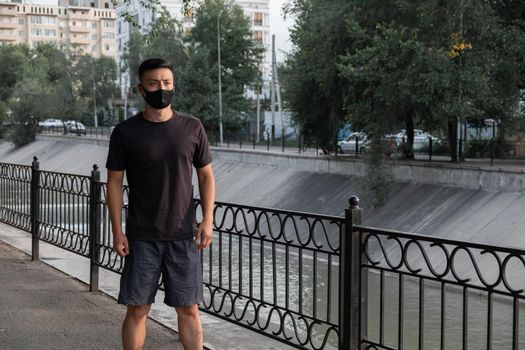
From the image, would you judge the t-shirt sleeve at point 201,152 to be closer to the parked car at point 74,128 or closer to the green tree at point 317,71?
the green tree at point 317,71

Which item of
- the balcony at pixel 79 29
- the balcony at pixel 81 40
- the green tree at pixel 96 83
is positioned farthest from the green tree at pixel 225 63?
the balcony at pixel 79 29

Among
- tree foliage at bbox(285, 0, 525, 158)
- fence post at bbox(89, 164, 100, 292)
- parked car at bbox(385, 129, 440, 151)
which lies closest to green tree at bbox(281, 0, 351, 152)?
tree foliage at bbox(285, 0, 525, 158)

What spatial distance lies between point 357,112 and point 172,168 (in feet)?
70.5

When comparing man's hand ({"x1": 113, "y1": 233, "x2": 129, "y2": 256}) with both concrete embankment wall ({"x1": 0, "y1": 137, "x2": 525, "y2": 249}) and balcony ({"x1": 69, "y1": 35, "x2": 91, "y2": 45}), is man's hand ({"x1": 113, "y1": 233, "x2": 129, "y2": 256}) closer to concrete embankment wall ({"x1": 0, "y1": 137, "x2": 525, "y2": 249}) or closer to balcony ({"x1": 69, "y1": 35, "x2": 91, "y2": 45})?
concrete embankment wall ({"x1": 0, "y1": 137, "x2": 525, "y2": 249})

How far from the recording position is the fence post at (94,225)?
9422mm

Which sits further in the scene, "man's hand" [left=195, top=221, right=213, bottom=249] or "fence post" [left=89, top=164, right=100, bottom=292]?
"fence post" [left=89, top=164, right=100, bottom=292]

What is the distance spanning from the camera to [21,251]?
1249 cm

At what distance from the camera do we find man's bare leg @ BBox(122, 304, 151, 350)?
5449 mm

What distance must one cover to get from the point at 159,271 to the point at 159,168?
26.0 inches

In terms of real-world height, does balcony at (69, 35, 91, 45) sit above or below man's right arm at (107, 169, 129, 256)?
above

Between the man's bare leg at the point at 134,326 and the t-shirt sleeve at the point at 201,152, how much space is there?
95cm

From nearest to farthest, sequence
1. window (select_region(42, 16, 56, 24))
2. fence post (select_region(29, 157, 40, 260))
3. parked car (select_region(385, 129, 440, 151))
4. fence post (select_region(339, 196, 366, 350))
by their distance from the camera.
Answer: fence post (select_region(339, 196, 366, 350)) → fence post (select_region(29, 157, 40, 260)) → parked car (select_region(385, 129, 440, 151)) → window (select_region(42, 16, 56, 24))

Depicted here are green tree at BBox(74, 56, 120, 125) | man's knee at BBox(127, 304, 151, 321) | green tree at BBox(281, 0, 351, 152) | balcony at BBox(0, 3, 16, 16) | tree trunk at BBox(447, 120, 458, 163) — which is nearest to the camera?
man's knee at BBox(127, 304, 151, 321)

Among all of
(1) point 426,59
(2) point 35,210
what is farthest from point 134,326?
(1) point 426,59
